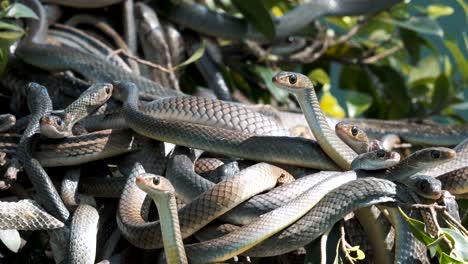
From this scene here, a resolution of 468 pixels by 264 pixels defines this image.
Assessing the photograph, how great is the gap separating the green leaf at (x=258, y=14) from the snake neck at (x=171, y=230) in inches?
73.1

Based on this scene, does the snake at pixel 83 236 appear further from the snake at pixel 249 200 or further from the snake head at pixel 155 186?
the snake head at pixel 155 186

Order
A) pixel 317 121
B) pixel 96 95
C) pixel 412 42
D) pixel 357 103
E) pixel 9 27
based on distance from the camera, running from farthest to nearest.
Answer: pixel 412 42, pixel 357 103, pixel 9 27, pixel 96 95, pixel 317 121

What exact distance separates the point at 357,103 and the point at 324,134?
1828 mm

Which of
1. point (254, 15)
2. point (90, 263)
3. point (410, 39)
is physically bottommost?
point (410, 39)

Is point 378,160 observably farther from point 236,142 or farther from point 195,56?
point 195,56

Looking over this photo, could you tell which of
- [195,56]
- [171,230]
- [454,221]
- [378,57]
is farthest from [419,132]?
[171,230]

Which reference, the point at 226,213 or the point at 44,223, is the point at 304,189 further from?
the point at 44,223

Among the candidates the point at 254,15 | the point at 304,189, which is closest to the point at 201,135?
the point at 304,189

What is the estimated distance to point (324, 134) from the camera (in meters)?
2.56

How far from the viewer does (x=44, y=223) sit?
97.5 inches

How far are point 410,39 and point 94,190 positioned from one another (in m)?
2.39

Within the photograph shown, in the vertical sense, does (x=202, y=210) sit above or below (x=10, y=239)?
above

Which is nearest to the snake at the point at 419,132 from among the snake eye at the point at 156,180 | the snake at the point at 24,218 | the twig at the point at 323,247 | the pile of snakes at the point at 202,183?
the pile of snakes at the point at 202,183

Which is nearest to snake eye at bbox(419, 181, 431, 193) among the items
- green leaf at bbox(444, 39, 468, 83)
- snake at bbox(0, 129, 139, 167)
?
snake at bbox(0, 129, 139, 167)
